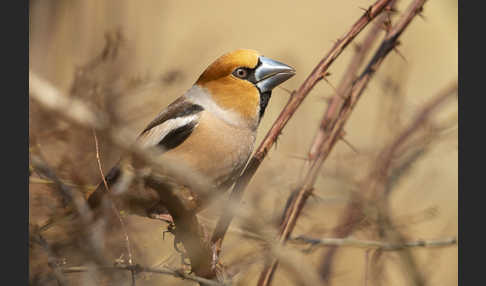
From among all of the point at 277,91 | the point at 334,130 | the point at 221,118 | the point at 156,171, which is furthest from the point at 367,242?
the point at 277,91

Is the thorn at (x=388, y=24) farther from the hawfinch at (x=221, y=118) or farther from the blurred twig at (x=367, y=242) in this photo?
the blurred twig at (x=367, y=242)

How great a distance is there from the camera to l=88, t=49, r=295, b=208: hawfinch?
3.21 metres

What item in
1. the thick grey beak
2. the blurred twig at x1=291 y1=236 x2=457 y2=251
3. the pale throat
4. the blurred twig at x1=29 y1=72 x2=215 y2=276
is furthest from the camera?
the pale throat

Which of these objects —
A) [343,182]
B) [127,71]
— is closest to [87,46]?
[127,71]

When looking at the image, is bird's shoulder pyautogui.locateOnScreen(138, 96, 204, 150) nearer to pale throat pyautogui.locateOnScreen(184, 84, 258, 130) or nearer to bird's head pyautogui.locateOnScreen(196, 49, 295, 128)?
pale throat pyautogui.locateOnScreen(184, 84, 258, 130)

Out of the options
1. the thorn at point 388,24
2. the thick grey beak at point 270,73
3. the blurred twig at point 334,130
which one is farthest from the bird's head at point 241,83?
the thorn at point 388,24

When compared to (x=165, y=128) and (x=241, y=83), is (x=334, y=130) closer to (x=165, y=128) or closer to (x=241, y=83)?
(x=241, y=83)

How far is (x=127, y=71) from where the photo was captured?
12.0ft

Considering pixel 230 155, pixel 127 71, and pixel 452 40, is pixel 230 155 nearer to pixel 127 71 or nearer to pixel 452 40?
pixel 127 71

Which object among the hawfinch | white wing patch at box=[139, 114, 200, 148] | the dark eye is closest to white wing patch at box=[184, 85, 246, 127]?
the hawfinch

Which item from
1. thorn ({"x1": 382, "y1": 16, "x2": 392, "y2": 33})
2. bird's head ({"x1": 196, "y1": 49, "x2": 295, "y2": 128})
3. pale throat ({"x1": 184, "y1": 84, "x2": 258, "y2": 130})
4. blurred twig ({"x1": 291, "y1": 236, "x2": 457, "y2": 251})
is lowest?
blurred twig ({"x1": 291, "y1": 236, "x2": 457, "y2": 251})

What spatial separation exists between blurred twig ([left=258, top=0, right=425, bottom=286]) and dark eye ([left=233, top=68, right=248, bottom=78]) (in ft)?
2.31

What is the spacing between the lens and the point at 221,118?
3385 mm

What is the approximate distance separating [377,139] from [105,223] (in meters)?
1.90
